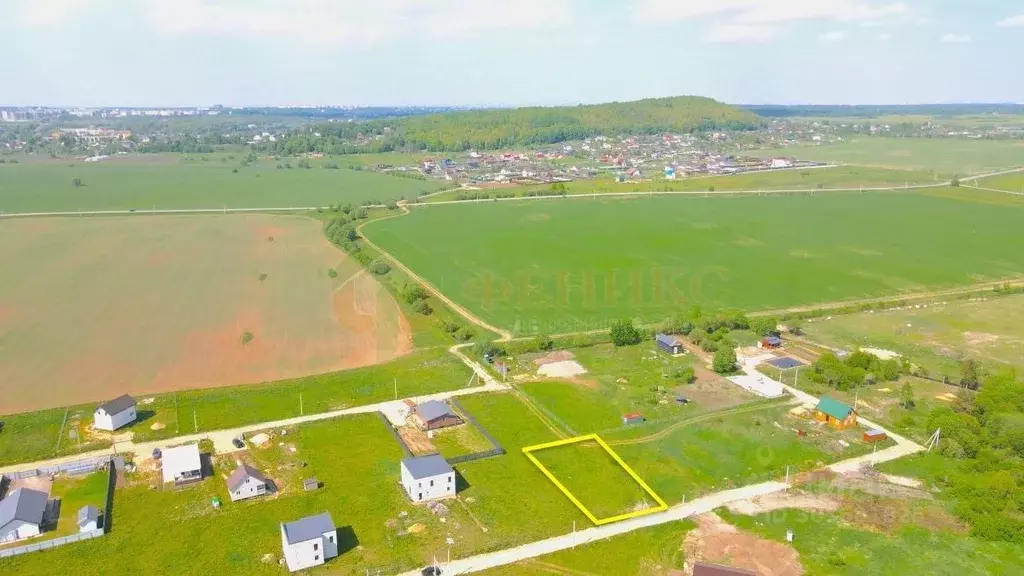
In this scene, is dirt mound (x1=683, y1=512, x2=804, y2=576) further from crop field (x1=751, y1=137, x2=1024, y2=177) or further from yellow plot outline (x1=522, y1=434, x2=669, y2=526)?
crop field (x1=751, y1=137, x2=1024, y2=177)

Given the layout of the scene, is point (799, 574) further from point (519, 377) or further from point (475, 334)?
point (475, 334)

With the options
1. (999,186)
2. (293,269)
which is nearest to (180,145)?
(293,269)

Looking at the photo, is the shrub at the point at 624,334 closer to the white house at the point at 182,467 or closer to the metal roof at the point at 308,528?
the metal roof at the point at 308,528

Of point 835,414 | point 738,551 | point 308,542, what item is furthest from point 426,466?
point 835,414

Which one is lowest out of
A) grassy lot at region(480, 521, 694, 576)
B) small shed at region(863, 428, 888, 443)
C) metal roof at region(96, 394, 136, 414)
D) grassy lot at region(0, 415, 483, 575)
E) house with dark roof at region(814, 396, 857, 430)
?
grassy lot at region(480, 521, 694, 576)

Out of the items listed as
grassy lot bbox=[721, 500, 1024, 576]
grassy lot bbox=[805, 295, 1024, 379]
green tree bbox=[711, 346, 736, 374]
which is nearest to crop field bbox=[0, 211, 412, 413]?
green tree bbox=[711, 346, 736, 374]

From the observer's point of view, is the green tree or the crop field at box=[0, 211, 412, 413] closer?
the crop field at box=[0, 211, 412, 413]

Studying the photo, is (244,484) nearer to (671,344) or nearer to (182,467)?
(182,467)
